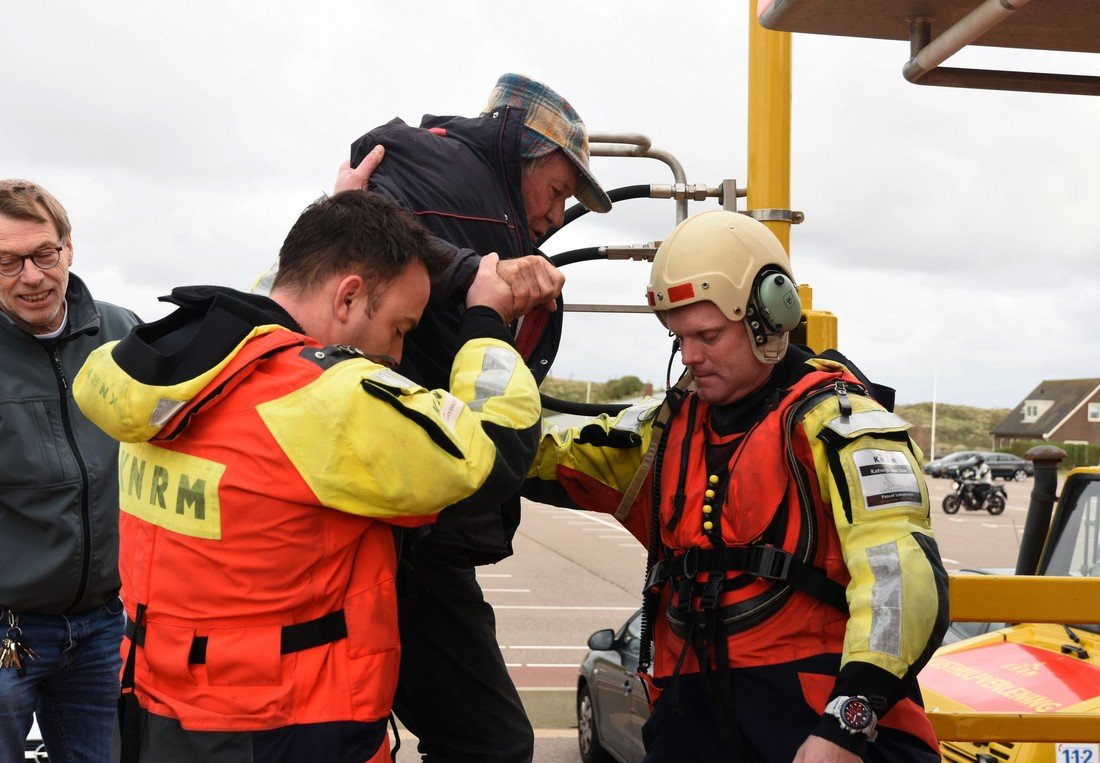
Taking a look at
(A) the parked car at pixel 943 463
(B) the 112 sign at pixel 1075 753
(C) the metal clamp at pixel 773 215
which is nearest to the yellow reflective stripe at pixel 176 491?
(C) the metal clamp at pixel 773 215

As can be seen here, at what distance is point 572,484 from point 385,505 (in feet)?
4.13

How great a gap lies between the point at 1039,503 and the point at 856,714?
2.95 meters

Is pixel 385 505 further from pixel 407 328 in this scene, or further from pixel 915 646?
pixel 915 646

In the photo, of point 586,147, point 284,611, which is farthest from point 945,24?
point 284,611

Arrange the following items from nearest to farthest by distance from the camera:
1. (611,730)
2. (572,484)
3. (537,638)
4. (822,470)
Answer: (822,470) < (572,484) < (611,730) < (537,638)

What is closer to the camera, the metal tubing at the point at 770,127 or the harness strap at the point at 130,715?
the harness strap at the point at 130,715

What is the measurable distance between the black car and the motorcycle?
25730 millimetres

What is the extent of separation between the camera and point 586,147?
2996 millimetres

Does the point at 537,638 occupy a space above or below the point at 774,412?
below

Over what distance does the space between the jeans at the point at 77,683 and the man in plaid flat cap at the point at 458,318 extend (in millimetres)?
1414

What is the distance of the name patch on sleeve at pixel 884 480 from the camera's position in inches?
99.0

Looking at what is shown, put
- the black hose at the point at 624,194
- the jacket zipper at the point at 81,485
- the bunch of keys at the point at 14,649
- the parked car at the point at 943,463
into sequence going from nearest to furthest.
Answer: the bunch of keys at the point at 14,649 < the jacket zipper at the point at 81,485 < the black hose at the point at 624,194 < the parked car at the point at 943,463

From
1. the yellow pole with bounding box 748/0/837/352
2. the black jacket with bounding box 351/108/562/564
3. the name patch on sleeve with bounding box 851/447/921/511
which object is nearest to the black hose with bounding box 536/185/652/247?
the yellow pole with bounding box 748/0/837/352

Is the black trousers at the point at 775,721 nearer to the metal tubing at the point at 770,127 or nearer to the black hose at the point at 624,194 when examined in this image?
the metal tubing at the point at 770,127
